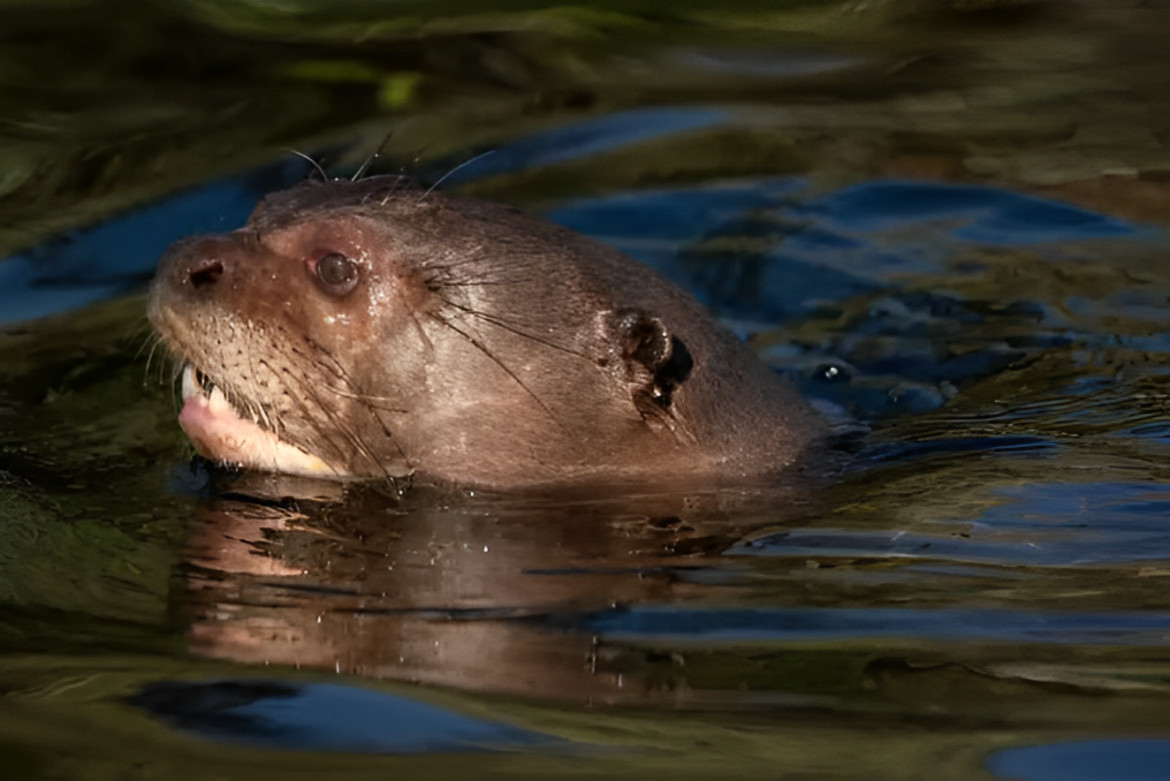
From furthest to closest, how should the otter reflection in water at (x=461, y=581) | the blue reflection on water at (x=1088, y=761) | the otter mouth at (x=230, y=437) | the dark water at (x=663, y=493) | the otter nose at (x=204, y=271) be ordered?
the otter mouth at (x=230, y=437) < the otter nose at (x=204, y=271) < the otter reflection in water at (x=461, y=581) < the dark water at (x=663, y=493) < the blue reflection on water at (x=1088, y=761)

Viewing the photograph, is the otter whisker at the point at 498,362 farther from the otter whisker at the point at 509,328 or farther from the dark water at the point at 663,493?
the dark water at the point at 663,493

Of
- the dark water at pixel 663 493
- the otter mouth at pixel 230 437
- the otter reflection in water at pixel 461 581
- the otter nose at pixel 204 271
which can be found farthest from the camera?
the otter mouth at pixel 230 437

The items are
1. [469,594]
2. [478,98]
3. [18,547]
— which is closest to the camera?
[469,594]

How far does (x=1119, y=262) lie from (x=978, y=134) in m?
1.23

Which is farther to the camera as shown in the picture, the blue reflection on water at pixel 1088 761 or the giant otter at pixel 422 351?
the giant otter at pixel 422 351

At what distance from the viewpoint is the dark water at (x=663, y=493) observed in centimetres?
359

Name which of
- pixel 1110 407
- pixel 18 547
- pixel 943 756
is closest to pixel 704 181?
pixel 1110 407

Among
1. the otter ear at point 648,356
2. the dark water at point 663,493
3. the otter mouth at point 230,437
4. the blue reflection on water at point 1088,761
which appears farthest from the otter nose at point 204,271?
the blue reflection on water at point 1088,761

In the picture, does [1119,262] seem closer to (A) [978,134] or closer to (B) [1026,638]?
(A) [978,134]

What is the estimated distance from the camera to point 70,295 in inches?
310

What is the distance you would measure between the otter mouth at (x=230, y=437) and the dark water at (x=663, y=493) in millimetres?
95

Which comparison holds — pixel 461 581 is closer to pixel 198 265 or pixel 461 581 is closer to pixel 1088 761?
pixel 198 265

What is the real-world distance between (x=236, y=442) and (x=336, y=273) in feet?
1.80

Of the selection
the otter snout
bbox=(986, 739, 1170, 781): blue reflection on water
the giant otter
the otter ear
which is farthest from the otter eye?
bbox=(986, 739, 1170, 781): blue reflection on water
